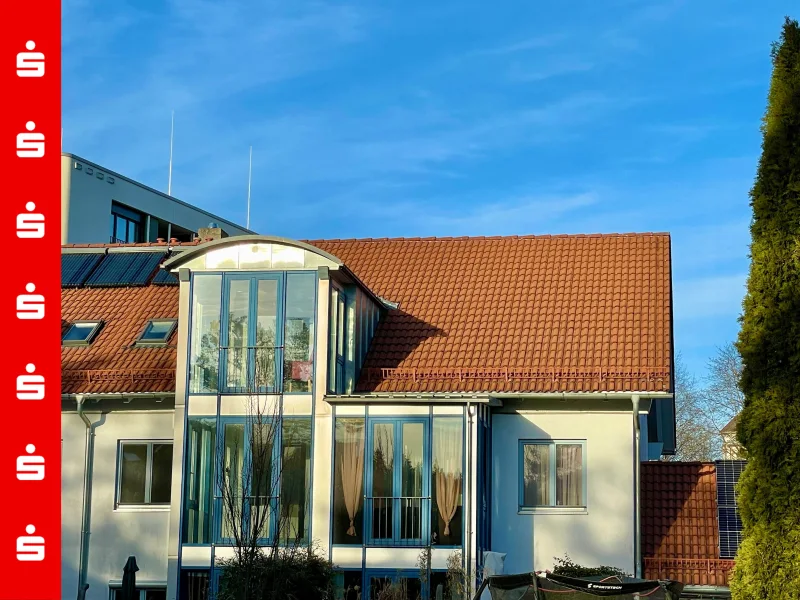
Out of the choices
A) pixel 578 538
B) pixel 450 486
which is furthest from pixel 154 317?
pixel 578 538

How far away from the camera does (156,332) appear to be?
88.1ft

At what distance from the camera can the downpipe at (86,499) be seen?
2467 centimetres

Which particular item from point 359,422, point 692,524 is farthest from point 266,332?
point 692,524

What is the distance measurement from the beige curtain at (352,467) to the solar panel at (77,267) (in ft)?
31.3

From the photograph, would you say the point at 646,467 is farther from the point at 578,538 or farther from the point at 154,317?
the point at 154,317

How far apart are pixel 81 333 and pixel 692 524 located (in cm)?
1399

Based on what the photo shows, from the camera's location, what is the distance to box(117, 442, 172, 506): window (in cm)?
2492

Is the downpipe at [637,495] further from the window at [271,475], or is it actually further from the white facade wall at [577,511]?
the window at [271,475]

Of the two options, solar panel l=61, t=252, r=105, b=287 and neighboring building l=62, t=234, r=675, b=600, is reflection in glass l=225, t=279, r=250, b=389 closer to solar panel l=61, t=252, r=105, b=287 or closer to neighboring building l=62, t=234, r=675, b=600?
neighboring building l=62, t=234, r=675, b=600

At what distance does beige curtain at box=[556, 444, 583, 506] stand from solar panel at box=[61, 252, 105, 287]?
42.2 ft

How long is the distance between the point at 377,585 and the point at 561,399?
16.9ft

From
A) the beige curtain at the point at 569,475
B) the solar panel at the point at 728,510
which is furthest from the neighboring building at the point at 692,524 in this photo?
the beige curtain at the point at 569,475

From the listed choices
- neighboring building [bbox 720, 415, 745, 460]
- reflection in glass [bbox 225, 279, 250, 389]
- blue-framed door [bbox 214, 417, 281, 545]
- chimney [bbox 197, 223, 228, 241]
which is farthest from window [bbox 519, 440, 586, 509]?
neighboring building [bbox 720, 415, 745, 460]

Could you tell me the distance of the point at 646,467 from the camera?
2470 cm
